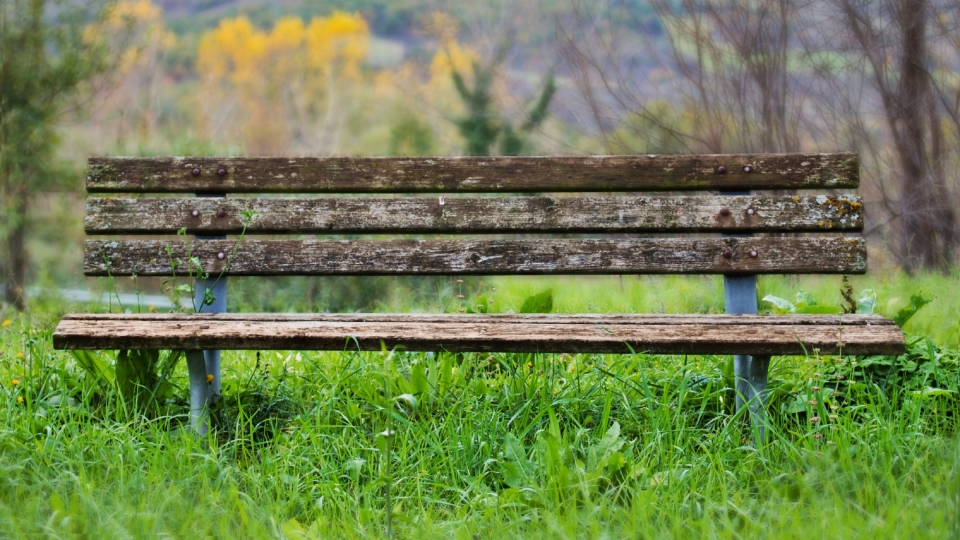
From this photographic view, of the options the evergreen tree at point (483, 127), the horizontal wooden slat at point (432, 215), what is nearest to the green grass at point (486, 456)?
the horizontal wooden slat at point (432, 215)

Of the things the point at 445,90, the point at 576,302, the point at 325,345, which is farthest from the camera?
the point at 445,90

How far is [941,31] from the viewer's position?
525cm

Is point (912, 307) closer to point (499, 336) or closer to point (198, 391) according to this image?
point (499, 336)

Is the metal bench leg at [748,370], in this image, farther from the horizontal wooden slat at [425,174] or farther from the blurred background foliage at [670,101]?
the blurred background foliage at [670,101]

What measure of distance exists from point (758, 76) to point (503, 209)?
10.8 feet

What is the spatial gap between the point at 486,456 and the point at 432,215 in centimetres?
88

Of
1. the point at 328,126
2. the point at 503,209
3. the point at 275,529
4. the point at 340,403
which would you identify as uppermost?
the point at 328,126

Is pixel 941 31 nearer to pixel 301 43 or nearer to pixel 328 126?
pixel 328 126

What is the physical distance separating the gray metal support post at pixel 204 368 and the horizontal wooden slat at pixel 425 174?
13 cm

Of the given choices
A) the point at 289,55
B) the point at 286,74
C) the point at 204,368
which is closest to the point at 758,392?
the point at 204,368

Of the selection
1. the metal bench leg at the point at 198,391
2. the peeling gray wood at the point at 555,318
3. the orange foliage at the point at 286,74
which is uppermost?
the orange foliage at the point at 286,74

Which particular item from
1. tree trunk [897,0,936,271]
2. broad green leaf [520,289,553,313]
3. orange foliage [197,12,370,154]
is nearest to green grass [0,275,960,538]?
broad green leaf [520,289,553,313]

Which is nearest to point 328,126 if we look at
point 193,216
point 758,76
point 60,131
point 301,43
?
point 301,43

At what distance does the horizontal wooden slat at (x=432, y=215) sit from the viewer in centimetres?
276
